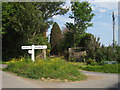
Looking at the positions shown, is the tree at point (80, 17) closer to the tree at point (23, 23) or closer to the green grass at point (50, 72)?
the tree at point (23, 23)

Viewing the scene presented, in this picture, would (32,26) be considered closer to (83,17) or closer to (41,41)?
(41,41)

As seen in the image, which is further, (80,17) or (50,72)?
(80,17)

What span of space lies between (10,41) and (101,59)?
1372 centimetres

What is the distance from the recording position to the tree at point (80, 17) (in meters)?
33.8

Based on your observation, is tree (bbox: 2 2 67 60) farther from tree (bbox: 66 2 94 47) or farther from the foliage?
the foliage

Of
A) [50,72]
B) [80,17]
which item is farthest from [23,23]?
[50,72]

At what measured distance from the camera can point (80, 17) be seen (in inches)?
1328

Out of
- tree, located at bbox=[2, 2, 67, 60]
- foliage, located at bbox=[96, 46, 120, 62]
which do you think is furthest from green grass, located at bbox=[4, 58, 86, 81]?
tree, located at bbox=[2, 2, 67, 60]

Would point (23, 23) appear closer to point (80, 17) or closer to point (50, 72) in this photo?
point (80, 17)

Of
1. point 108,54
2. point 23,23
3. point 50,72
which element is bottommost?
point 50,72

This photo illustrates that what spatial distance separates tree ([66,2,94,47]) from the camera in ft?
111

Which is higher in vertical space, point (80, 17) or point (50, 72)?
point (80, 17)

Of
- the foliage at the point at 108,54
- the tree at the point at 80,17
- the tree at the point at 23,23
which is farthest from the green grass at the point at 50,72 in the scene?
the tree at the point at 80,17

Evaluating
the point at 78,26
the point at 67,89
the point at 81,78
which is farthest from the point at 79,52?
the point at 67,89
